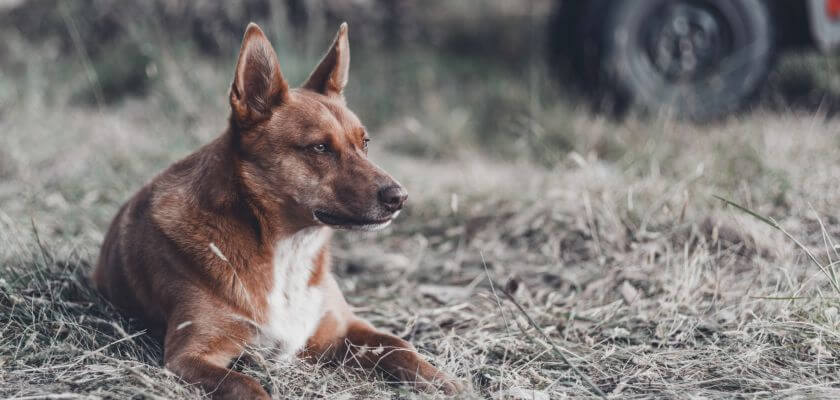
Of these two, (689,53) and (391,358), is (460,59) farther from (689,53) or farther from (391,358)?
(391,358)

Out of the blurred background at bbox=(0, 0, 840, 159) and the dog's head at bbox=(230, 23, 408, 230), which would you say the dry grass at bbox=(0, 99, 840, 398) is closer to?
the blurred background at bbox=(0, 0, 840, 159)

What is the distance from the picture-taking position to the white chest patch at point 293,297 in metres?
2.52

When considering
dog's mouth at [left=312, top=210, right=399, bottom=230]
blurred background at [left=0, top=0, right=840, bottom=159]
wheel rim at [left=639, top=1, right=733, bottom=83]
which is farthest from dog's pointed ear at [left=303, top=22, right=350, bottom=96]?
wheel rim at [left=639, top=1, right=733, bottom=83]

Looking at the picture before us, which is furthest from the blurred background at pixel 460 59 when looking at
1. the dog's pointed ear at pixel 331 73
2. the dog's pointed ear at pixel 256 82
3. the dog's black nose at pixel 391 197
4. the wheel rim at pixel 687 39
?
the dog's black nose at pixel 391 197

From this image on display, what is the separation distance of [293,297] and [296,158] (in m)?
0.48

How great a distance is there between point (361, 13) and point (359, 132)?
5098 mm

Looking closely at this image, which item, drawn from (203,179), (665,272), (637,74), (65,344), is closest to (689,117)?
(637,74)

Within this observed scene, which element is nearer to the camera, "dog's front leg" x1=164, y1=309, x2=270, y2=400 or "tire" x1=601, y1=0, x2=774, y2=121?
"dog's front leg" x1=164, y1=309, x2=270, y2=400

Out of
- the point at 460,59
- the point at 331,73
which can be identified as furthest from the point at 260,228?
the point at 460,59

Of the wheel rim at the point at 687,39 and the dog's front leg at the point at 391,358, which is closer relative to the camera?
the dog's front leg at the point at 391,358

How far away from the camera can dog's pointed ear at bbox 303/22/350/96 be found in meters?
2.89

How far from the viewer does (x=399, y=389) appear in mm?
2395

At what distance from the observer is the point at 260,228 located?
2.53m

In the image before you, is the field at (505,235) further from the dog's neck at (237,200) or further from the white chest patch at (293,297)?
the dog's neck at (237,200)
